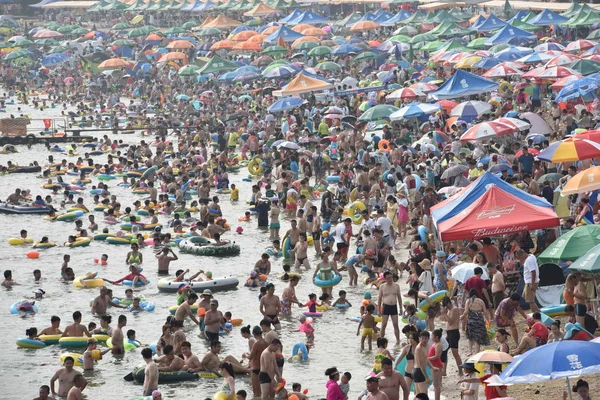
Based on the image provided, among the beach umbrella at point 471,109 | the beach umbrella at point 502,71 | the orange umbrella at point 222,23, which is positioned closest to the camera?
the beach umbrella at point 471,109

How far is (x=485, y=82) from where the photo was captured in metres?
32.4

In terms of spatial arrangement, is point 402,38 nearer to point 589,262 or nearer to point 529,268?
point 529,268

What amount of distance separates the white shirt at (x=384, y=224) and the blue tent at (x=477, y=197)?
3.33 meters

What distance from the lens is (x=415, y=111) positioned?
3222 centimetres

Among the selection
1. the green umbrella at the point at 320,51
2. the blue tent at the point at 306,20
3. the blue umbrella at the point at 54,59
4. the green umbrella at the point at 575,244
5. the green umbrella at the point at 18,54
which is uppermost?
the blue tent at the point at 306,20

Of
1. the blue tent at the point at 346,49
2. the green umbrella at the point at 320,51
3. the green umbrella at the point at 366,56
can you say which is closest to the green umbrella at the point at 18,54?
the green umbrella at the point at 320,51

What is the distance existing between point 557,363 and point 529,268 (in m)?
6.29

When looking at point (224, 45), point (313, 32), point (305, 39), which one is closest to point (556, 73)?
point (305, 39)

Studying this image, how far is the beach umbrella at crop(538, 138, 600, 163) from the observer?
23.5 meters

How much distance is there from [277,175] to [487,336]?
15.1 m

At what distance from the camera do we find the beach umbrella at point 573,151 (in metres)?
23.5

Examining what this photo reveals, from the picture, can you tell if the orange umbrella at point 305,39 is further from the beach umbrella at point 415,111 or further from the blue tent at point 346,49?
the beach umbrella at point 415,111

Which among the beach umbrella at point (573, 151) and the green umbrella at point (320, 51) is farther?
the green umbrella at point (320, 51)

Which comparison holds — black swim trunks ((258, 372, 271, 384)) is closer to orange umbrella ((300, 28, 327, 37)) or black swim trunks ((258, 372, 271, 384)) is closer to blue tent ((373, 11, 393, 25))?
orange umbrella ((300, 28, 327, 37))
